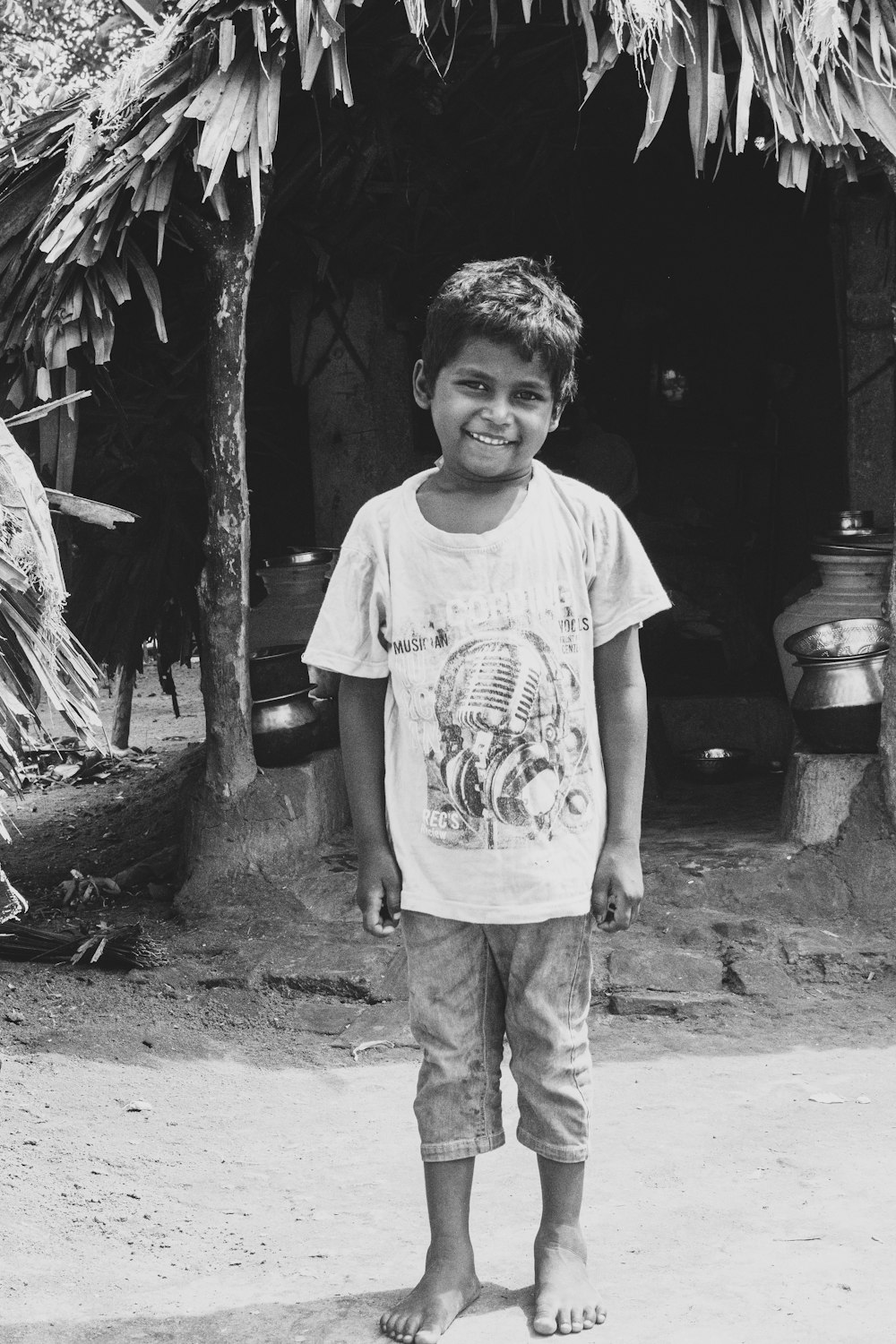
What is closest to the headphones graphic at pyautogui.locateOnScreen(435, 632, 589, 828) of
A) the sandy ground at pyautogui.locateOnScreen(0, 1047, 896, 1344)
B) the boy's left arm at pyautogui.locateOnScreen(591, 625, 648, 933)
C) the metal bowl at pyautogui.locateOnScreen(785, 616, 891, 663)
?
the boy's left arm at pyautogui.locateOnScreen(591, 625, 648, 933)

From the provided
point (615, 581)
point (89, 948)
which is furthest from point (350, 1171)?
point (89, 948)

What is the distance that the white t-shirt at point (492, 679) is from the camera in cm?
209

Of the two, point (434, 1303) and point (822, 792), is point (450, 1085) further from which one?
point (822, 792)

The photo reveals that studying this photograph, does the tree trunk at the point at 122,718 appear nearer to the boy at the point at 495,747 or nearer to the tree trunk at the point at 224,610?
the tree trunk at the point at 224,610

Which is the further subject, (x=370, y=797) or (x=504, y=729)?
(x=370, y=797)

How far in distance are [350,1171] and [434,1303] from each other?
0.77 meters

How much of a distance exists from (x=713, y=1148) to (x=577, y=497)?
4.71 feet

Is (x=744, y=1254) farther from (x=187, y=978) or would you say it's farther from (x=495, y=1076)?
(x=187, y=978)

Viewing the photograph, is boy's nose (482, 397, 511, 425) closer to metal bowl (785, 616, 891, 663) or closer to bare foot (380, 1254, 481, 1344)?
bare foot (380, 1254, 481, 1344)

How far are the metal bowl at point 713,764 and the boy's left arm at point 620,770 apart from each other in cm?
360

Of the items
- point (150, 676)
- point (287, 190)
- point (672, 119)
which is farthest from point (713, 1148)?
point (150, 676)

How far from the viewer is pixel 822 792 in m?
4.32

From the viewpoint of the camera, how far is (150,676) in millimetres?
11320

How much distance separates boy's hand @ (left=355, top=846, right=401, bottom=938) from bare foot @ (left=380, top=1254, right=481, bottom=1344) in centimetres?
51
